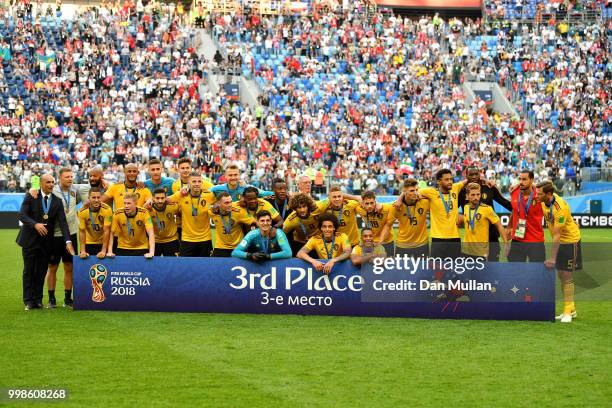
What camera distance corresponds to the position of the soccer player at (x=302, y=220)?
13773mm

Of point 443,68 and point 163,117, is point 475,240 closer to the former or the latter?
point 163,117

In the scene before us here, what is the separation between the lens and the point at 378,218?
14438 mm

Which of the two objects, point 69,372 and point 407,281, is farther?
point 407,281

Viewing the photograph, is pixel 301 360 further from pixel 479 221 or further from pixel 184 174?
pixel 184 174

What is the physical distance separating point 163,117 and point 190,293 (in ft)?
82.8

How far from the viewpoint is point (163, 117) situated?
126ft

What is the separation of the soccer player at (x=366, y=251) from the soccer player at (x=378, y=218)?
30.1 inches

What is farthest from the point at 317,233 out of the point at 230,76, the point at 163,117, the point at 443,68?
the point at 443,68

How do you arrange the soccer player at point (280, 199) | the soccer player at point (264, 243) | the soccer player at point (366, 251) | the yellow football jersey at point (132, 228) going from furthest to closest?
the soccer player at point (280, 199)
the yellow football jersey at point (132, 228)
the soccer player at point (264, 243)
the soccer player at point (366, 251)

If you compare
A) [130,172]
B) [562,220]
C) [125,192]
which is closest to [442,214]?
[562,220]

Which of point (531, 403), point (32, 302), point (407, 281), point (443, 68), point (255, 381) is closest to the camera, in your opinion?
point (531, 403)

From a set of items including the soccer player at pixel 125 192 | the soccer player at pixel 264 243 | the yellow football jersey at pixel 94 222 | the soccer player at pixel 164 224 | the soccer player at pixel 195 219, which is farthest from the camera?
the soccer player at pixel 125 192

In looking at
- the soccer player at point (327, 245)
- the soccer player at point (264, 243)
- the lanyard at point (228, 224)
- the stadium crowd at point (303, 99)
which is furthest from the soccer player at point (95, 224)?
the stadium crowd at point (303, 99)

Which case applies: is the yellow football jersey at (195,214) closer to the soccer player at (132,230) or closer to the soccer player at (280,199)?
the soccer player at (132,230)
